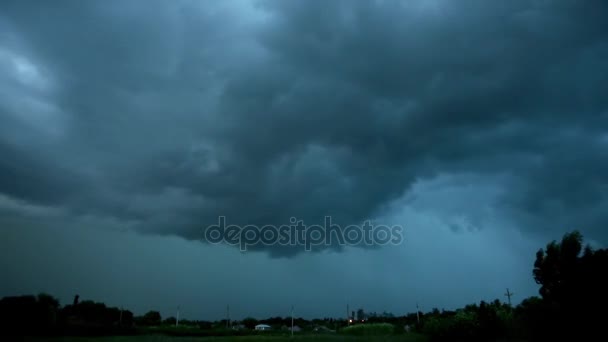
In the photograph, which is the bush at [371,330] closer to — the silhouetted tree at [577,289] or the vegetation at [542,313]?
the vegetation at [542,313]

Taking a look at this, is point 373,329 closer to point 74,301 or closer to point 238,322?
point 238,322

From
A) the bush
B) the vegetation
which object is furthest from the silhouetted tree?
the bush

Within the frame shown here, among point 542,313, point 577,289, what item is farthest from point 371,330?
point 577,289

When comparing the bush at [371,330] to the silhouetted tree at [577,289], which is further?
the bush at [371,330]

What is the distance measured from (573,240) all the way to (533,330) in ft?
20.5

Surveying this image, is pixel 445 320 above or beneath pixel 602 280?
beneath

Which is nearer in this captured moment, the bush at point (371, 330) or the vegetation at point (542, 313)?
the vegetation at point (542, 313)

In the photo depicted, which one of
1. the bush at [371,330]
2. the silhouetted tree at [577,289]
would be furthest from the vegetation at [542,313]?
the bush at [371,330]

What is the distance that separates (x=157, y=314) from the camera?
275 ft

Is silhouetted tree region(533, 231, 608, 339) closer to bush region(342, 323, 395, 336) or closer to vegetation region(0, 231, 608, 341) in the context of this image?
vegetation region(0, 231, 608, 341)

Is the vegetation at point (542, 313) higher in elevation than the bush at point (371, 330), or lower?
higher

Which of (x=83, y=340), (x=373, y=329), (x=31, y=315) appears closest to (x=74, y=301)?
(x=31, y=315)

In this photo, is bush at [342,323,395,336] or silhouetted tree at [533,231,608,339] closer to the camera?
silhouetted tree at [533,231,608,339]

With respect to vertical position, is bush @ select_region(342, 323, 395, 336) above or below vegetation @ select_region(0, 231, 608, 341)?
below
